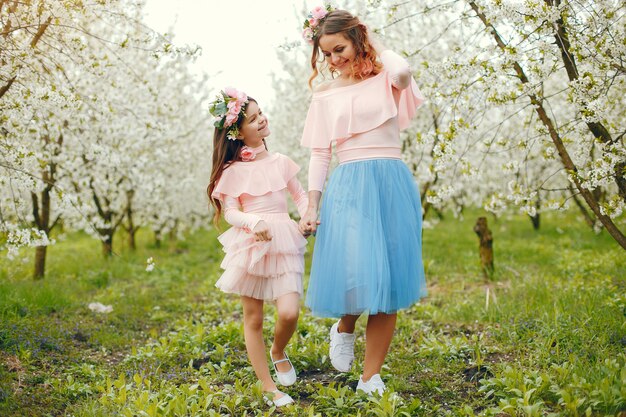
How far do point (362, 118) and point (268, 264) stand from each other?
95 centimetres

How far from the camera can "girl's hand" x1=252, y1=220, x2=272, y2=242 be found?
3158 millimetres

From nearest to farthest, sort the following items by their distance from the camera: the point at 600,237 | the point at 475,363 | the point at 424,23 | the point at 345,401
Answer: the point at 345,401 < the point at 475,363 < the point at 600,237 < the point at 424,23

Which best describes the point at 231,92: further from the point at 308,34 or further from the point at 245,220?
the point at 245,220

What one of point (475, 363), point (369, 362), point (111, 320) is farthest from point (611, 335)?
point (111, 320)

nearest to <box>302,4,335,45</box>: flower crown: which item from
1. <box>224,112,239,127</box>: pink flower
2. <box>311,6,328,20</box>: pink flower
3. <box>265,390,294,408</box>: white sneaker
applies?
<box>311,6,328,20</box>: pink flower

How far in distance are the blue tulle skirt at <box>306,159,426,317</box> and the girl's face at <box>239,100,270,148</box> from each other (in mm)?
527

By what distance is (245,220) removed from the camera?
3.26 metres

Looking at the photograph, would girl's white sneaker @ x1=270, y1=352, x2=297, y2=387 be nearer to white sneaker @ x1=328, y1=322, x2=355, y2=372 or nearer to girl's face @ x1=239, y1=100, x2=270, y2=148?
white sneaker @ x1=328, y1=322, x2=355, y2=372

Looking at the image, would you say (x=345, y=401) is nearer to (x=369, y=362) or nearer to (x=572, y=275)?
(x=369, y=362)

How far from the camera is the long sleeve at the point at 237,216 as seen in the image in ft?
10.6

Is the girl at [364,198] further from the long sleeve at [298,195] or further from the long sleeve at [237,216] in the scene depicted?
the long sleeve at [237,216]

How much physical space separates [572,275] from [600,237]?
140 inches

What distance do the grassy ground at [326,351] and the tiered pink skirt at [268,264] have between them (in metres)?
0.54

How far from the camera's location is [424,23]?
33.4 ft
